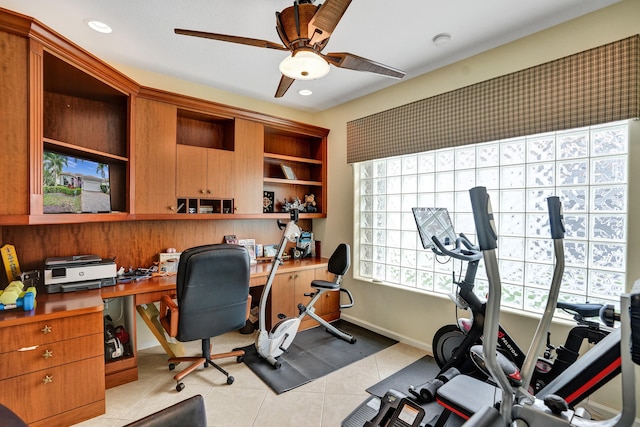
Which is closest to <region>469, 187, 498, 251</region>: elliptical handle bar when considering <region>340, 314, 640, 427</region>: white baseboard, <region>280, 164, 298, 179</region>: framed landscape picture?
<region>340, 314, 640, 427</region>: white baseboard

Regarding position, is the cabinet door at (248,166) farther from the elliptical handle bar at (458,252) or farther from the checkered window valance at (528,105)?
the elliptical handle bar at (458,252)

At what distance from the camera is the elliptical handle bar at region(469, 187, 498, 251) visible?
1169 mm

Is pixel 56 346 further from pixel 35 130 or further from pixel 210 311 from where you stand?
pixel 35 130

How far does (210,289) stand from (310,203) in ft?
6.92

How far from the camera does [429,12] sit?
6.79 feet

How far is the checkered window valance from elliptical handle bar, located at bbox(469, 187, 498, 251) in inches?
60.8

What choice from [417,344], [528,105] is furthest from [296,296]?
[528,105]

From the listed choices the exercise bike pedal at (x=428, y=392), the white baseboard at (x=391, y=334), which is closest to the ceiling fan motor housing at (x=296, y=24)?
the exercise bike pedal at (x=428, y=392)

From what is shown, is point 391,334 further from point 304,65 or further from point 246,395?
point 304,65

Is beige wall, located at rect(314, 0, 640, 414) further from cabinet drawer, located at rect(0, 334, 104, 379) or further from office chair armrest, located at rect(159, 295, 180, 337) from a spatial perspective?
cabinet drawer, located at rect(0, 334, 104, 379)

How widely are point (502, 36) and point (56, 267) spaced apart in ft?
12.7

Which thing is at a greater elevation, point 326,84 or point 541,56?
point 326,84

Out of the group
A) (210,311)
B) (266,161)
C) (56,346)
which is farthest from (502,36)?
(56,346)

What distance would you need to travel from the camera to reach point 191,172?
9.93 feet
